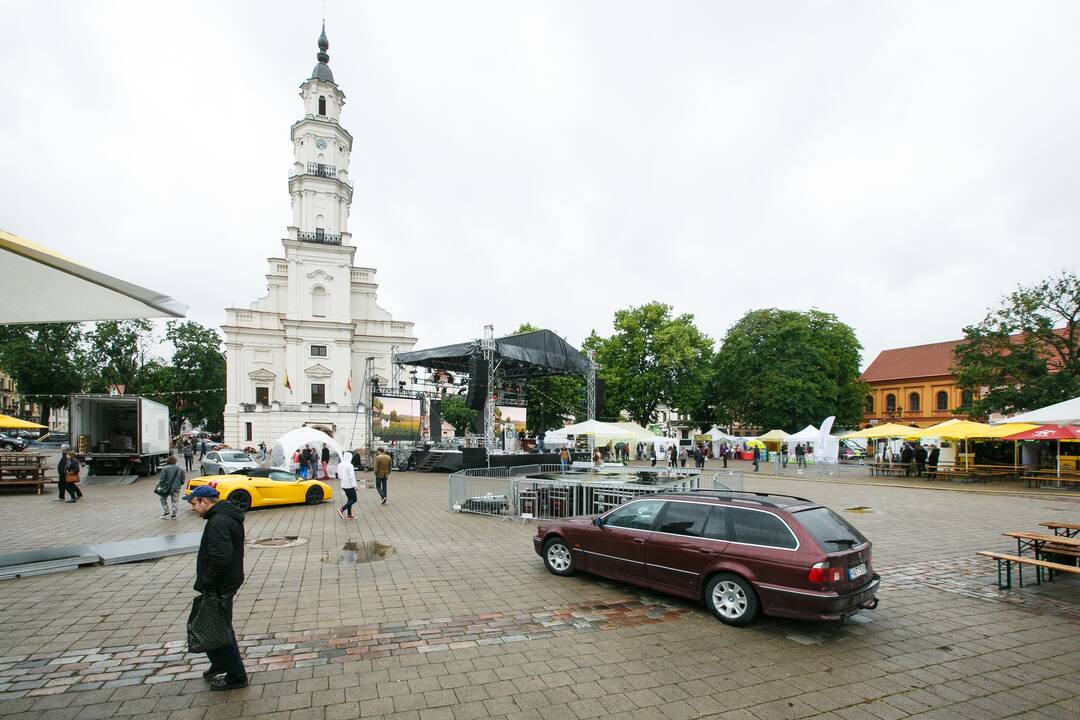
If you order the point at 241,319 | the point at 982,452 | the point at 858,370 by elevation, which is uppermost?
the point at 241,319

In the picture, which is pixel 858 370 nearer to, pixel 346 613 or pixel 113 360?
pixel 346 613

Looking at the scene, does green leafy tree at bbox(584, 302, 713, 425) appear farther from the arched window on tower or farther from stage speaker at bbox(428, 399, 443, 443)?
the arched window on tower

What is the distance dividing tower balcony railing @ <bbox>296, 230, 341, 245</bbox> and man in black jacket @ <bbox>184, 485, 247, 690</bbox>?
46.6 metres

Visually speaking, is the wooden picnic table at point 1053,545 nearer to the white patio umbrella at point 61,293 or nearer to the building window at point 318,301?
the white patio umbrella at point 61,293

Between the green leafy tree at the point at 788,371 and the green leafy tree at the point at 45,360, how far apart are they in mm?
Result: 56024

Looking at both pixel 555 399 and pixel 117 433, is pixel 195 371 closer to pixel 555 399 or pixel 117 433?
pixel 117 433

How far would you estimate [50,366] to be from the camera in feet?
157

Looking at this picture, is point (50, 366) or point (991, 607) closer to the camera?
point (991, 607)

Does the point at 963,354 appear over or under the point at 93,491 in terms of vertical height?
over

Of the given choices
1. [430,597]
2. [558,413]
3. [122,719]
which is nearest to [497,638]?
[430,597]

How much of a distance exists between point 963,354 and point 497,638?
3358 centimetres

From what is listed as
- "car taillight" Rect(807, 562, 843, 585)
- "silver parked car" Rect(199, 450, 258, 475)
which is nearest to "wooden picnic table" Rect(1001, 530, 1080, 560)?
"car taillight" Rect(807, 562, 843, 585)

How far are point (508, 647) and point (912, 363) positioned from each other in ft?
236

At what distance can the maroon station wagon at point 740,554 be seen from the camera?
536 centimetres
